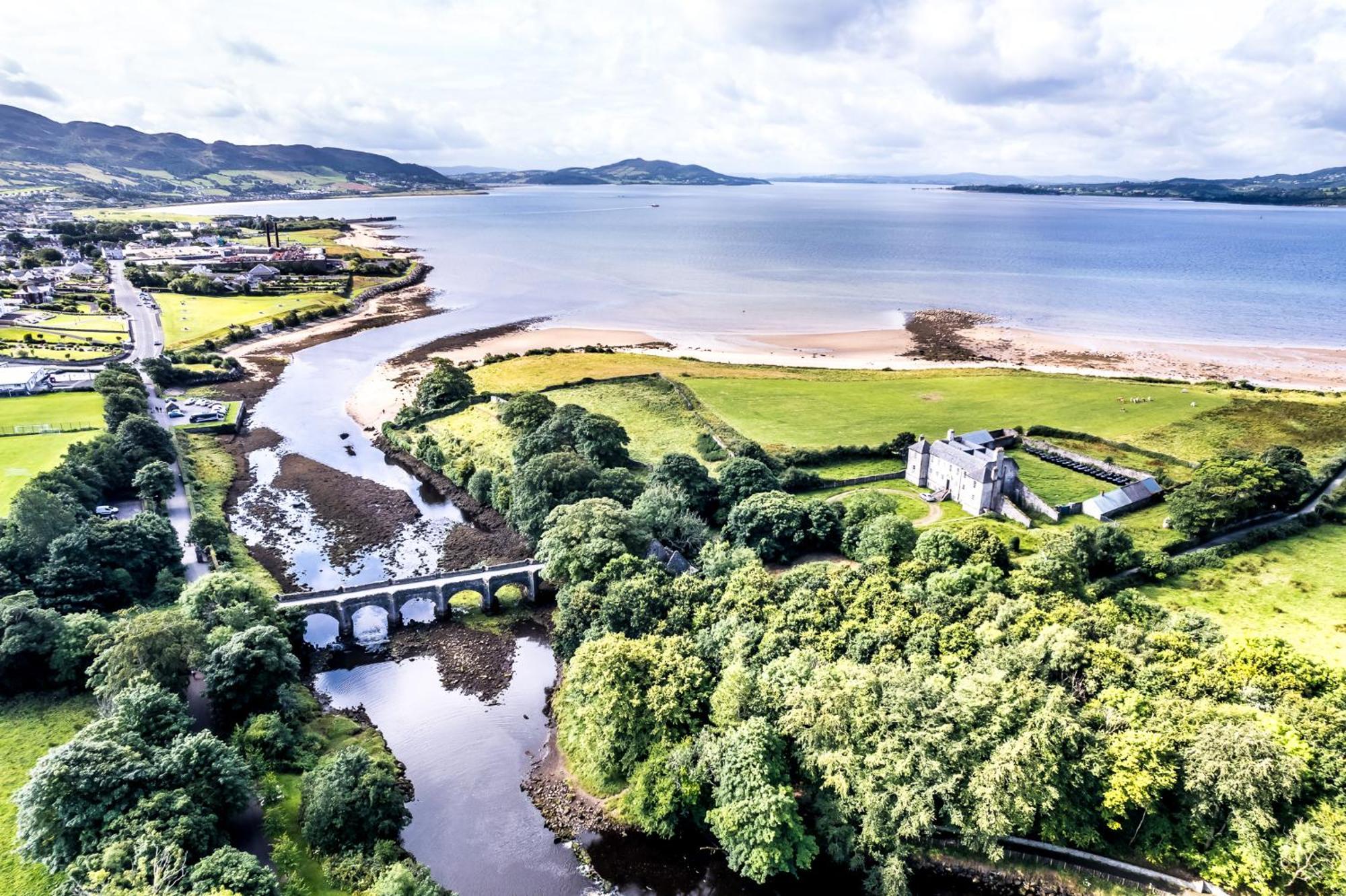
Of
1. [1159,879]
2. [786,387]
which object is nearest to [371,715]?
[1159,879]

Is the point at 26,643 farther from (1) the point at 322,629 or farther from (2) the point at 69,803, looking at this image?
(1) the point at 322,629

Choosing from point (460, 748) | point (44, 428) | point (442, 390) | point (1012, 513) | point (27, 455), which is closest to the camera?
point (460, 748)

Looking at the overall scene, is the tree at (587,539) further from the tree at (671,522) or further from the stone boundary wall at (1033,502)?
the stone boundary wall at (1033,502)

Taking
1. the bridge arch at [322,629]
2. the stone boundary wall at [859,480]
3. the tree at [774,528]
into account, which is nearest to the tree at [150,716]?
the bridge arch at [322,629]

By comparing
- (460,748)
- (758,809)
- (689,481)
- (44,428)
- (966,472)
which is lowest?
(460,748)

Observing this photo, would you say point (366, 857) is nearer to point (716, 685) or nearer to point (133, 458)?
point (716, 685)

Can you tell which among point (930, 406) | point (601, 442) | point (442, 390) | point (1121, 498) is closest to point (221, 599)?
point (601, 442)
